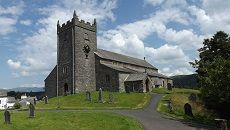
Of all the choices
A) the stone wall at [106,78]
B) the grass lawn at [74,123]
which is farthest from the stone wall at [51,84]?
the grass lawn at [74,123]

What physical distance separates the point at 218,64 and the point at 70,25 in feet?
120

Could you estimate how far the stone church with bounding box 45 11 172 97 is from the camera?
201 ft

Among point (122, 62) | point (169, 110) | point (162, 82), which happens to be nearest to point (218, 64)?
point (169, 110)

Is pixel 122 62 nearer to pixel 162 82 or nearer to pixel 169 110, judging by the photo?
pixel 162 82

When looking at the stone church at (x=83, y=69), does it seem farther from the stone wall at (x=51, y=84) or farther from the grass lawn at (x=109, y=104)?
the grass lawn at (x=109, y=104)

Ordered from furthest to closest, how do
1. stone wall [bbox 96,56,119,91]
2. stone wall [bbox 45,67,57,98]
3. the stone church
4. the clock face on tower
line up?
1. stone wall [bbox 45,67,57,98]
2. the clock face on tower
3. stone wall [bbox 96,56,119,91]
4. the stone church

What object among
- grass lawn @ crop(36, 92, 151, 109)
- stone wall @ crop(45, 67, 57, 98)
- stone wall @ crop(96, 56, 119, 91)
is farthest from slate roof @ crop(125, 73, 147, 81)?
stone wall @ crop(45, 67, 57, 98)

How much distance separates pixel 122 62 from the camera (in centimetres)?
7319

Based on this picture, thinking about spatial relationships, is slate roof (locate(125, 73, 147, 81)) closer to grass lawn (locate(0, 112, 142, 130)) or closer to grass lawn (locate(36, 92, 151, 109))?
grass lawn (locate(36, 92, 151, 109))

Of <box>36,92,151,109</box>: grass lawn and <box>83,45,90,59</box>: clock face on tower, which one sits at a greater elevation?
<box>83,45,90,59</box>: clock face on tower

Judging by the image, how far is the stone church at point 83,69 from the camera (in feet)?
201

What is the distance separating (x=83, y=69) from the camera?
6247 centimetres

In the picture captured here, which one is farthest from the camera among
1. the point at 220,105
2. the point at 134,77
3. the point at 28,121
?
the point at 134,77

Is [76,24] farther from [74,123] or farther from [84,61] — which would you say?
[74,123]
